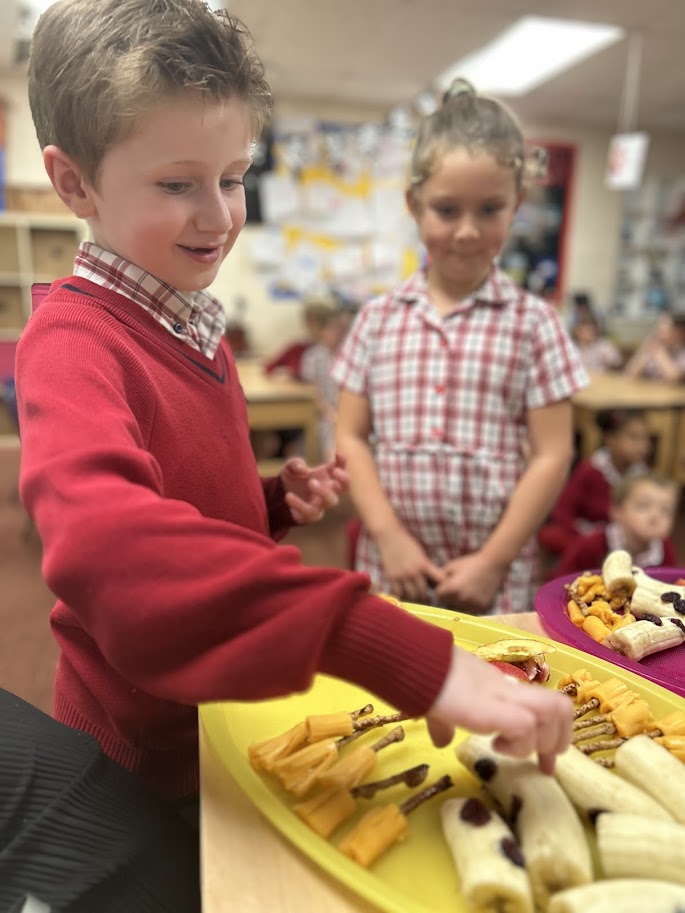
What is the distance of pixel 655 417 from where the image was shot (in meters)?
Answer: 3.34

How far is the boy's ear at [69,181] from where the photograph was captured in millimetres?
558

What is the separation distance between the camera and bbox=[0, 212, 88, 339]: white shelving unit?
4.93m

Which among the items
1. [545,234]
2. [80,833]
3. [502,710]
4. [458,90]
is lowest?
[80,833]

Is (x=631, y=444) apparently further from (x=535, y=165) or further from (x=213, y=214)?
(x=213, y=214)

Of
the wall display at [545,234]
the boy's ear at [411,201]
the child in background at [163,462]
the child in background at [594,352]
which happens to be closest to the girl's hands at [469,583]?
the child in background at [163,462]

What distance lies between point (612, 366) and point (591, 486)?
7.69 feet

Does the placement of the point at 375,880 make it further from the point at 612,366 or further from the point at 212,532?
the point at 612,366

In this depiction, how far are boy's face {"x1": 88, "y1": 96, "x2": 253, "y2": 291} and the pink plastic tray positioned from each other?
519 millimetres

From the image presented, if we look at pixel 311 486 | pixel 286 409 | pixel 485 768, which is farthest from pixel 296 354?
pixel 485 768

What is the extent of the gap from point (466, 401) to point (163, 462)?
659mm

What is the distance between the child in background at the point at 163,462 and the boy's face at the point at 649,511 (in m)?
1.64

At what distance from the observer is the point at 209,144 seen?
21.1 inches

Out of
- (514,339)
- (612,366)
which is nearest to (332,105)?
(612,366)

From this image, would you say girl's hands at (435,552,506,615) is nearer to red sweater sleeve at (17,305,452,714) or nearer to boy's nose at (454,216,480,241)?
boy's nose at (454,216,480,241)
